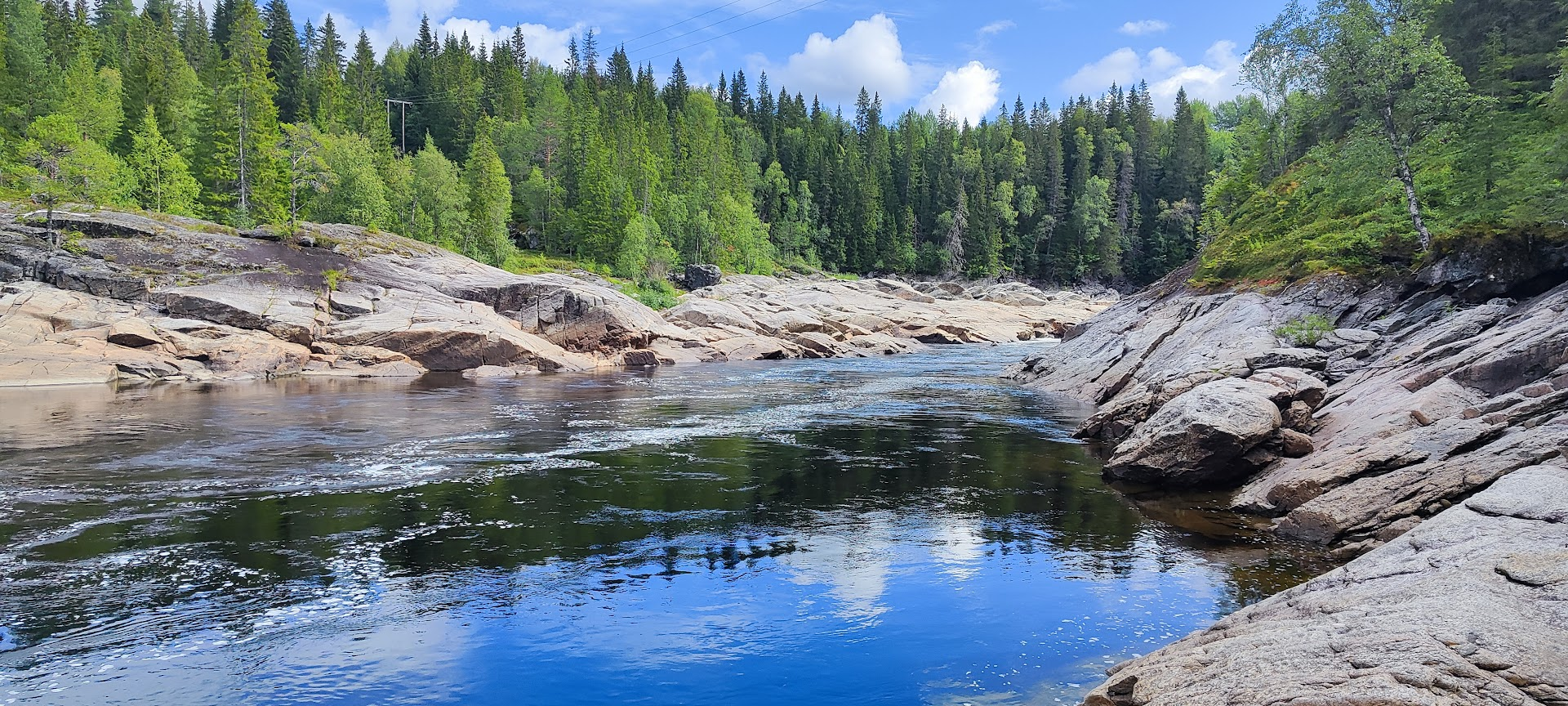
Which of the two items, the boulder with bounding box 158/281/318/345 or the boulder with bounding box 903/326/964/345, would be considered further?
the boulder with bounding box 903/326/964/345

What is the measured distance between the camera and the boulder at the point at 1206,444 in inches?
604

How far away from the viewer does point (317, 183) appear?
6512 cm

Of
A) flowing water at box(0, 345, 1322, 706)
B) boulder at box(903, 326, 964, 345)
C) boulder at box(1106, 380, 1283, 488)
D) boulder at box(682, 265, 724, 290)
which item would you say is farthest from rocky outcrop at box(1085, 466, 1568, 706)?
boulder at box(682, 265, 724, 290)

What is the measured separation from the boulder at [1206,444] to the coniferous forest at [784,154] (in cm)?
1036

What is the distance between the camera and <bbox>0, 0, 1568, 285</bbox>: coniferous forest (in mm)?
25547

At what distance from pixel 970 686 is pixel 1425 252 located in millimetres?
24060

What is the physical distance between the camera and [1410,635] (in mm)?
5848

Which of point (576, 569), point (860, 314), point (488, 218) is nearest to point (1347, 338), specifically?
point (576, 569)

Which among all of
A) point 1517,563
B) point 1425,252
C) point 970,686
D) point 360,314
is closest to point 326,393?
point 360,314

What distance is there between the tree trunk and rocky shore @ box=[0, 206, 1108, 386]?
115 feet

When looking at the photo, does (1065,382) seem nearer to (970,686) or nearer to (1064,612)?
(1064,612)

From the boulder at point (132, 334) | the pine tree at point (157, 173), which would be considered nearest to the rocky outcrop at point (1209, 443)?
the boulder at point (132, 334)

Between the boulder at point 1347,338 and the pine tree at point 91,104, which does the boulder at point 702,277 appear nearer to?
the pine tree at point 91,104

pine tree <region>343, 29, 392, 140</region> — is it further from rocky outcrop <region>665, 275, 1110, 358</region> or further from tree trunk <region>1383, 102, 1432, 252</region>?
tree trunk <region>1383, 102, 1432, 252</region>
